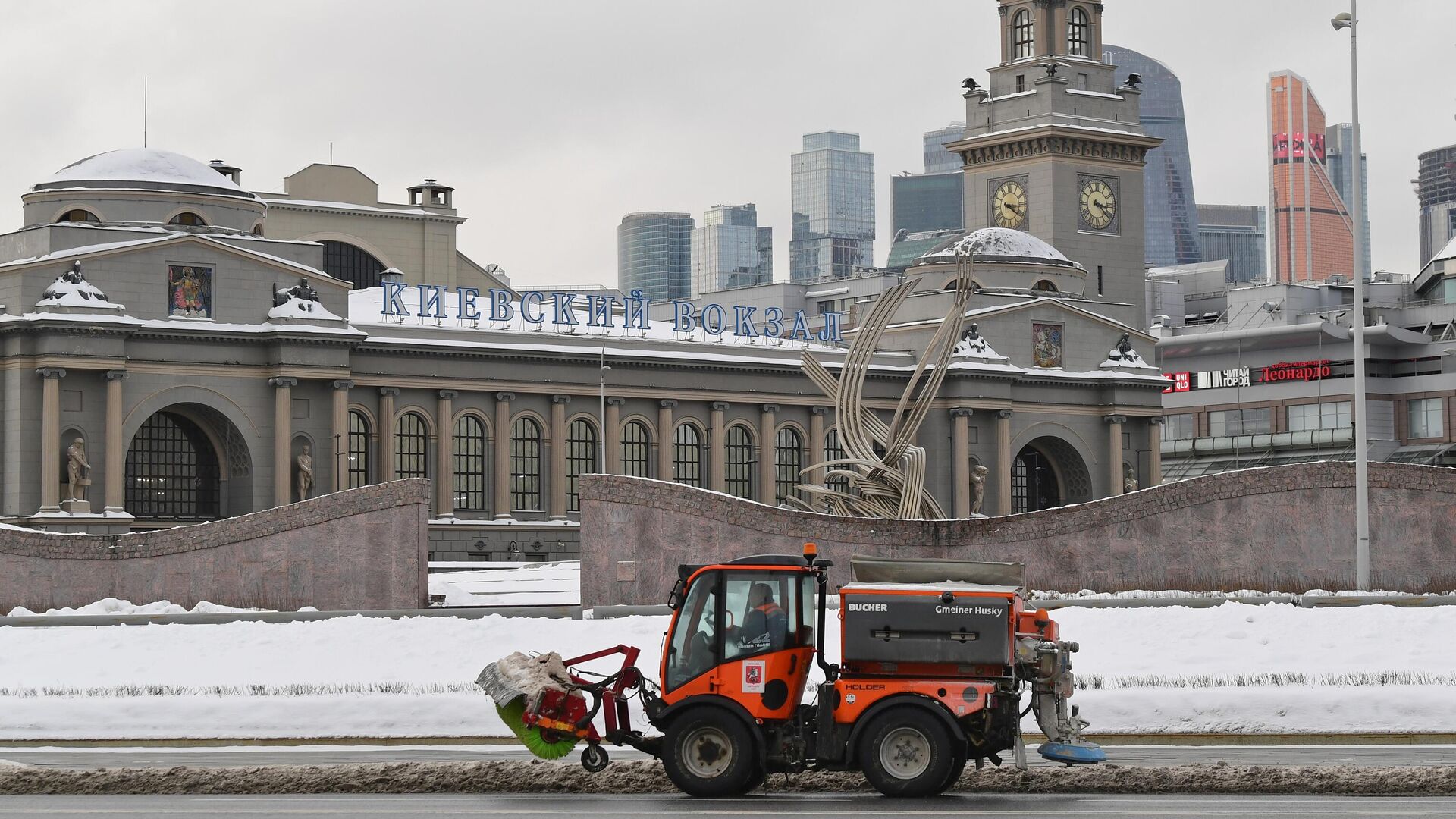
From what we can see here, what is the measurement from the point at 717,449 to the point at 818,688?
243 feet

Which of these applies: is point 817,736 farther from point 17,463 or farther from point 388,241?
point 388,241

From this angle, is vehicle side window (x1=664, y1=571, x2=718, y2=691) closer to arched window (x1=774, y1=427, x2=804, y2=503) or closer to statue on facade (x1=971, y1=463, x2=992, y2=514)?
arched window (x1=774, y1=427, x2=804, y2=503)

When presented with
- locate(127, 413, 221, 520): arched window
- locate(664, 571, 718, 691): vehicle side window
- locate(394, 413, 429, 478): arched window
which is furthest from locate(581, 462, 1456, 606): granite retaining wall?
locate(394, 413, 429, 478): arched window

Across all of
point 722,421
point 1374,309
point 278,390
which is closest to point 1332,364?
point 1374,309

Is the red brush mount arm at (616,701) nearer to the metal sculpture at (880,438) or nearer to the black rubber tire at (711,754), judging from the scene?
the black rubber tire at (711,754)

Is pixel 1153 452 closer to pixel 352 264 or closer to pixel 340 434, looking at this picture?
pixel 352 264

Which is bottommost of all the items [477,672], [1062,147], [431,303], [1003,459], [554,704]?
[477,672]

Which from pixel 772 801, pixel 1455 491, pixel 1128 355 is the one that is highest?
pixel 1128 355

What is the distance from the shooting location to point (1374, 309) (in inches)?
5945

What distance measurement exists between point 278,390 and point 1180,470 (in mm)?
76270

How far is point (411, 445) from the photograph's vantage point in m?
95.2

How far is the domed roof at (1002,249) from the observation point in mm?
115688

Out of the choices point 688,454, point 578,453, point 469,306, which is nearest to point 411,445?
point 578,453

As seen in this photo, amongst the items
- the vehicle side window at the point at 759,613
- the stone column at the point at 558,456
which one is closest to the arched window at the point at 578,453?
the stone column at the point at 558,456
